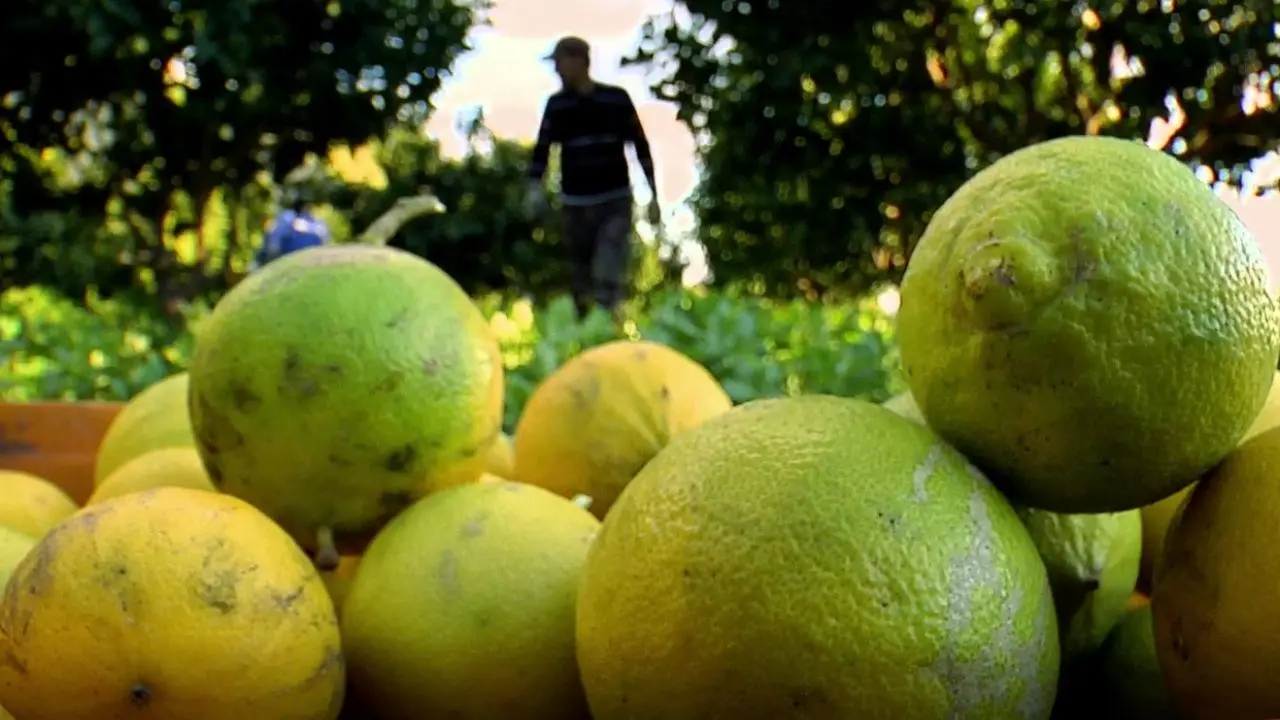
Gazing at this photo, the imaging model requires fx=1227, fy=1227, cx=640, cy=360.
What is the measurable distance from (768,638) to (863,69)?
6831 millimetres

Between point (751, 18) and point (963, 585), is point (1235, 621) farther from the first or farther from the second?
point (751, 18)

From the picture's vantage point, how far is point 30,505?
141cm

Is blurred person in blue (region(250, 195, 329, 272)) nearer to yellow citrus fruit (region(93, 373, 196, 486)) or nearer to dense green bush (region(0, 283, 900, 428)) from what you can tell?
dense green bush (region(0, 283, 900, 428))

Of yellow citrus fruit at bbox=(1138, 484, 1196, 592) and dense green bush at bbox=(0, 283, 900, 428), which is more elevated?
yellow citrus fruit at bbox=(1138, 484, 1196, 592)

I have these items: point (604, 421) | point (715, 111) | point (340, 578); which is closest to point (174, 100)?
point (715, 111)

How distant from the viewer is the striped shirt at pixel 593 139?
6531mm

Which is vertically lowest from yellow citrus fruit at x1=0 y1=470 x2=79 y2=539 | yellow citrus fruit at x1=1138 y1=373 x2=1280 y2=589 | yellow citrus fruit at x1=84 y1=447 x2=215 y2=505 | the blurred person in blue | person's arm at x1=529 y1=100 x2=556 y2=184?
the blurred person in blue

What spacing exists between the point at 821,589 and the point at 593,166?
239 inches

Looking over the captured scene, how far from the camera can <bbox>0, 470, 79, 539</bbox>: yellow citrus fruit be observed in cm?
138

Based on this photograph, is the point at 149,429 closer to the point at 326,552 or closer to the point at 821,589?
the point at 326,552

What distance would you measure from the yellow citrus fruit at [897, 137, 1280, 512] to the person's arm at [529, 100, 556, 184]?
5.78m

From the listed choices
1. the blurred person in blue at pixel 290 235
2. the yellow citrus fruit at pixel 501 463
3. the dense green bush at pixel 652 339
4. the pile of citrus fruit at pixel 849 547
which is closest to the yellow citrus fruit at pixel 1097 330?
the pile of citrus fruit at pixel 849 547

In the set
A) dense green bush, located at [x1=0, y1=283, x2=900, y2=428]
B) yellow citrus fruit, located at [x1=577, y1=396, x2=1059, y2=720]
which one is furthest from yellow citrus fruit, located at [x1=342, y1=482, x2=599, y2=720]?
dense green bush, located at [x1=0, y1=283, x2=900, y2=428]

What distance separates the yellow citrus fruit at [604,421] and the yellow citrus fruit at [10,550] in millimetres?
546
